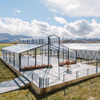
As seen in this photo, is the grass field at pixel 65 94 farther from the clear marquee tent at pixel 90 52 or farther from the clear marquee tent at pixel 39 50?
the clear marquee tent at pixel 90 52

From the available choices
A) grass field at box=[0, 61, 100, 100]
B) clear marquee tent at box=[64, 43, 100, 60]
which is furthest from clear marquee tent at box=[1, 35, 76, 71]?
clear marquee tent at box=[64, 43, 100, 60]

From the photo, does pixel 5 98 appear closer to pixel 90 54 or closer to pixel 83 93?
pixel 83 93

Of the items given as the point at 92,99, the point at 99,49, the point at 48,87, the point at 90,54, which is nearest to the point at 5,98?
the point at 48,87

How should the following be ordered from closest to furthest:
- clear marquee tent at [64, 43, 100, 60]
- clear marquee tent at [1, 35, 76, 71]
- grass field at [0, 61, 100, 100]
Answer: grass field at [0, 61, 100, 100], clear marquee tent at [1, 35, 76, 71], clear marquee tent at [64, 43, 100, 60]

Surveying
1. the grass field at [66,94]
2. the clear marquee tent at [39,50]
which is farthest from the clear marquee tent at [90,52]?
the grass field at [66,94]

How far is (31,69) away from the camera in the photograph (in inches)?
690

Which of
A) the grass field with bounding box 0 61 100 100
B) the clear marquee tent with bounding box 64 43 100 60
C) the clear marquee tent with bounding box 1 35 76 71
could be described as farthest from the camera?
the clear marquee tent with bounding box 64 43 100 60

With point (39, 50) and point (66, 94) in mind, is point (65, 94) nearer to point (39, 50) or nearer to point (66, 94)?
point (66, 94)

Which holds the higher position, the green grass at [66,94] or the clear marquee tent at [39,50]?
the clear marquee tent at [39,50]

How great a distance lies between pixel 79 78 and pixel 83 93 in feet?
10.4

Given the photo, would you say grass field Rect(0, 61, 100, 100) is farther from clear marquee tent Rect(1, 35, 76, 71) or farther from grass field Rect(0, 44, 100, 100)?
clear marquee tent Rect(1, 35, 76, 71)

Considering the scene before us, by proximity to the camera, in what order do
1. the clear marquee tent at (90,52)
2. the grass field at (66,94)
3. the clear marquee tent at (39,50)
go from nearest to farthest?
the grass field at (66,94) → the clear marquee tent at (39,50) → the clear marquee tent at (90,52)

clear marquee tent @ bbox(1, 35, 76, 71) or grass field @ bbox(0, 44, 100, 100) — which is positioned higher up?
clear marquee tent @ bbox(1, 35, 76, 71)

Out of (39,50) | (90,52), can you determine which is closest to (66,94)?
(39,50)
